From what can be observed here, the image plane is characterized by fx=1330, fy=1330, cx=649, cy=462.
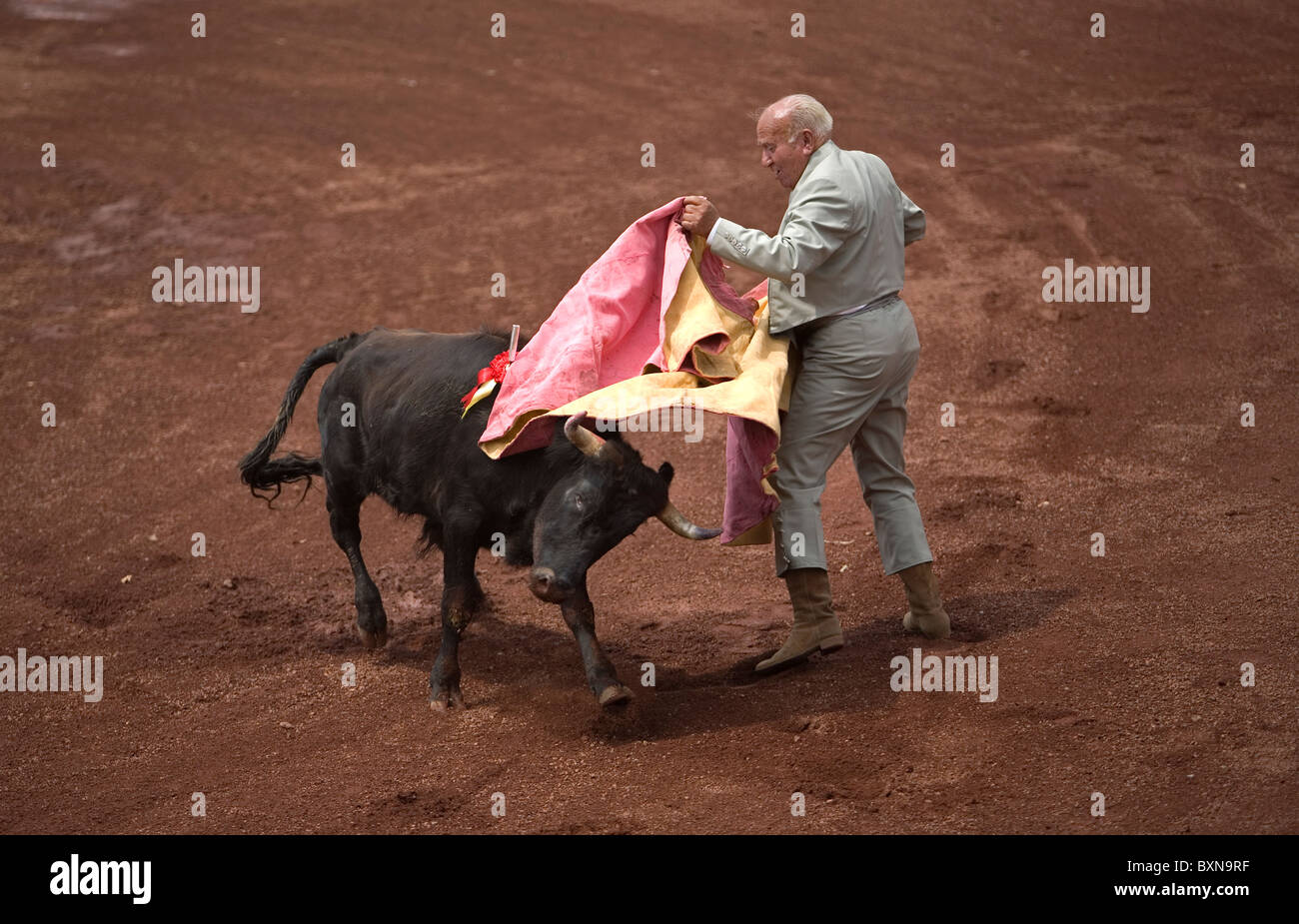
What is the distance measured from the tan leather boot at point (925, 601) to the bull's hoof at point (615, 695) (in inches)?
52.9

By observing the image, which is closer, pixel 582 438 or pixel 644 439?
pixel 582 438

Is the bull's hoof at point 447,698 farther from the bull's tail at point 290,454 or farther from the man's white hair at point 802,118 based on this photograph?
the man's white hair at point 802,118

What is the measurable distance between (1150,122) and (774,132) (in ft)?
30.0

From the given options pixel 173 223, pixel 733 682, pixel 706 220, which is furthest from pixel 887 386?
pixel 173 223

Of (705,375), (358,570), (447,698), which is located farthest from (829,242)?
(358,570)

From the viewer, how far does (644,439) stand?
914cm

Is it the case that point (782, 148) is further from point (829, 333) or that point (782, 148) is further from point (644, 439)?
point (644, 439)

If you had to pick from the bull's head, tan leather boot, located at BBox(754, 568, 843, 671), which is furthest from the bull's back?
tan leather boot, located at BBox(754, 568, 843, 671)

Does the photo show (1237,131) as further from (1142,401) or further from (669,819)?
(669,819)

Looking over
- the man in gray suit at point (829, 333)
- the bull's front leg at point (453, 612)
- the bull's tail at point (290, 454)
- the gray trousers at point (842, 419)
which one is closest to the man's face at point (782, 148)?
the man in gray suit at point (829, 333)

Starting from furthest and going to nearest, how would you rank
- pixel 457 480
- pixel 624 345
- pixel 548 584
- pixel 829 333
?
pixel 457 480 < pixel 624 345 < pixel 829 333 < pixel 548 584

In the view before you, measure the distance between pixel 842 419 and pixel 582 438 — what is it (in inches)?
43.5

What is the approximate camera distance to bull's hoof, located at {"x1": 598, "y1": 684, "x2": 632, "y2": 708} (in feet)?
17.6

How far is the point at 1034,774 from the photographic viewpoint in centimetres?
481
